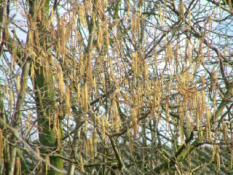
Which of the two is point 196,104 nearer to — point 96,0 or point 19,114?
point 96,0

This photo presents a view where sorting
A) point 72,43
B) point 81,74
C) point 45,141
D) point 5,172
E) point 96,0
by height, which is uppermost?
point 96,0

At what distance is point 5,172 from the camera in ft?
9.93

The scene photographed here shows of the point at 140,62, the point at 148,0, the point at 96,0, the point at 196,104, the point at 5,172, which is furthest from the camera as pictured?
the point at 148,0

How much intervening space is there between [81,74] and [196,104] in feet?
2.67

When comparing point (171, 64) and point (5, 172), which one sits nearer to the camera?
point (171, 64)

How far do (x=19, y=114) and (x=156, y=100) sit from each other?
125 cm

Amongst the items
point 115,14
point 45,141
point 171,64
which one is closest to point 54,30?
point 171,64

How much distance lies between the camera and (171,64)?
252 centimetres

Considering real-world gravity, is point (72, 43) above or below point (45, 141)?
above

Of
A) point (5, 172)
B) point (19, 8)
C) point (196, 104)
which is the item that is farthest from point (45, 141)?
point (196, 104)

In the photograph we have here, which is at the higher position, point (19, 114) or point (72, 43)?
point (72, 43)

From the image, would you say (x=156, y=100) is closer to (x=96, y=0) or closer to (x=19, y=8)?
(x=96, y=0)

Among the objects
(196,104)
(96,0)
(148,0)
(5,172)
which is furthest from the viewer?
(148,0)

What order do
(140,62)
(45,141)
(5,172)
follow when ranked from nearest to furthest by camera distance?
(140,62)
(5,172)
(45,141)
